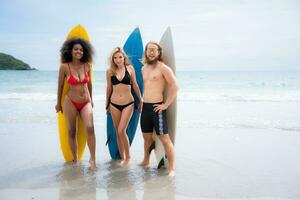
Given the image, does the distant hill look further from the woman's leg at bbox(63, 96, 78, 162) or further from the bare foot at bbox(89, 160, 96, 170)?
the bare foot at bbox(89, 160, 96, 170)

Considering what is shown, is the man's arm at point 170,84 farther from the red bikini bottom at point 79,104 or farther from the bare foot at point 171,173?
the red bikini bottom at point 79,104

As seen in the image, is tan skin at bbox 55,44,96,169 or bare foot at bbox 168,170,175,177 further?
tan skin at bbox 55,44,96,169

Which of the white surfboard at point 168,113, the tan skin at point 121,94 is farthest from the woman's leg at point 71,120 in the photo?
the white surfboard at point 168,113

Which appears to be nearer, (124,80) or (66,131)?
(124,80)

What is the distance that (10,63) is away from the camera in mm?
50844

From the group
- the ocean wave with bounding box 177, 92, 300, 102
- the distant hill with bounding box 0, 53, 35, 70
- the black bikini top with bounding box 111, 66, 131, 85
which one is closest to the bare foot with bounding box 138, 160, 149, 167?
the black bikini top with bounding box 111, 66, 131, 85

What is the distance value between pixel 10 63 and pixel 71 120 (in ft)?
165

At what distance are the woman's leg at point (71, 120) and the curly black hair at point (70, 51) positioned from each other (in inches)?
20.7

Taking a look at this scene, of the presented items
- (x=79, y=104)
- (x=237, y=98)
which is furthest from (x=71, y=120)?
(x=237, y=98)

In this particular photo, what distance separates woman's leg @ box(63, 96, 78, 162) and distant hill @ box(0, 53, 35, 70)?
1917 inches

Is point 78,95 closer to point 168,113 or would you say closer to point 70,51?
point 70,51

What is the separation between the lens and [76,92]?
4613 millimetres

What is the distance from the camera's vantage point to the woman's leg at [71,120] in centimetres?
466

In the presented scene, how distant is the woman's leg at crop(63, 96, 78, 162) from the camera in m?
4.66
